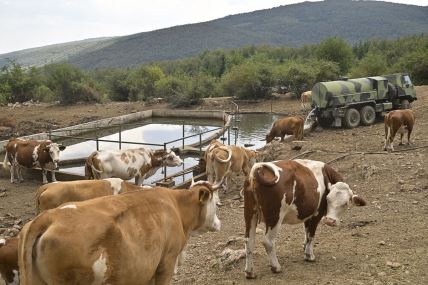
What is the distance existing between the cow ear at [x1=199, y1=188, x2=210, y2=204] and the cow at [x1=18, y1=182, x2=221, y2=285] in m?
0.57

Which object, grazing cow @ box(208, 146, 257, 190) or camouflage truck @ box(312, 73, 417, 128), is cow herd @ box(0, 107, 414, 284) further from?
camouflage truck @ box(312, 73, 417, 128)

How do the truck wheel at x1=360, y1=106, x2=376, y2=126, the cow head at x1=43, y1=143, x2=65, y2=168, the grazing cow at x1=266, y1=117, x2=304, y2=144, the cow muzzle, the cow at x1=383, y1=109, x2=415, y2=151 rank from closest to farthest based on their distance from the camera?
1. the cow muzzle
2. the cow at x1=383, y1=109, x2=415, y2=151
3. the cow head at x1=43, y1=143, x2=65, y2=168
4. the grazing cow at x1=266, y1=117, x2=304, y2=144
5. the truck wheel at x1=360, y1=106, x2=376, y2=126

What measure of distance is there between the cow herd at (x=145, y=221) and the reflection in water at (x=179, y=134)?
1006cm

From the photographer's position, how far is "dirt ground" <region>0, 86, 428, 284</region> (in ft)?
21.2

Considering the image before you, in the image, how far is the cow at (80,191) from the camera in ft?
28.8

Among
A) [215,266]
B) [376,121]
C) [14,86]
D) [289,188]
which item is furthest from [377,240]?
[14,86]

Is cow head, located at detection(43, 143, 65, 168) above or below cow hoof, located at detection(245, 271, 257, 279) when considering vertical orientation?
below

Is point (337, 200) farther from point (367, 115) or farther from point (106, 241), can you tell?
point (367, 115)

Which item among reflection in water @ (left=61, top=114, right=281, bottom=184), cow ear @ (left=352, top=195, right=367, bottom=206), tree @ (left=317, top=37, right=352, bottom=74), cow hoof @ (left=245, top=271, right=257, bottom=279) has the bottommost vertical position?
reflection in water @ (left=61, top=114, right=281, bottom=184)

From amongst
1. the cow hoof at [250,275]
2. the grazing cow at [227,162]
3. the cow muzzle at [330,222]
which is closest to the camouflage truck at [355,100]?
the grazing cow at [227,162]

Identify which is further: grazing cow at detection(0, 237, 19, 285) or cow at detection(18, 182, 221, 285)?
grazing cow at detection(0, 237, 19, 285)

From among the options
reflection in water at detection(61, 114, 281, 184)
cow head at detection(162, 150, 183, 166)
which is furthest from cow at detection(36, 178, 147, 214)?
reflection in water at detection(61, 114, 281, 184)

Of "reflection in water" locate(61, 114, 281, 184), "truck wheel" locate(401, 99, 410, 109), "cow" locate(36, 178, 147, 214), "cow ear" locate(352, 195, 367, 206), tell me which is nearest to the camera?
"cow ear" locate(352, 195, 367, 206)

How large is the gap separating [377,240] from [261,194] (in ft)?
7.60
